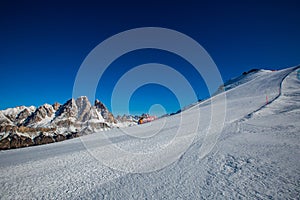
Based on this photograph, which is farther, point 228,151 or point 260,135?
point 260,135

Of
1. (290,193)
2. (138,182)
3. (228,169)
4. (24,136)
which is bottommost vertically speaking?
(290,193)

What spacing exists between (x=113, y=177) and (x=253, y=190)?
151 inches

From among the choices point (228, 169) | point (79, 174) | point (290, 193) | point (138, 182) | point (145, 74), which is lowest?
point (290, 193)

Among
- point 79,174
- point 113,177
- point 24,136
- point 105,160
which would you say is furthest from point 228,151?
point 24,136

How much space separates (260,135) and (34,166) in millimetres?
10092

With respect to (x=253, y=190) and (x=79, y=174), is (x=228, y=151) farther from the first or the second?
(x=79, y=174)

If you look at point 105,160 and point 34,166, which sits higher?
point 34,166

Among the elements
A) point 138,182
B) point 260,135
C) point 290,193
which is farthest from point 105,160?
point 260,135

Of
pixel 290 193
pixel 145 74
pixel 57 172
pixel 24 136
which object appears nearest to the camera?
pixel 290 193

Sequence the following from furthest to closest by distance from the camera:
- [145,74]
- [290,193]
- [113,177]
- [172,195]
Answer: [145,74]
[113,177]
[172,195]
[290,193]

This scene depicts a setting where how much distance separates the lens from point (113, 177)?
492cm

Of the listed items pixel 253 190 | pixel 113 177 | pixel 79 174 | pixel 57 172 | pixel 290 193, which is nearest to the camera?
pixel 290 193

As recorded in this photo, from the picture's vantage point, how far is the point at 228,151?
5.68 m

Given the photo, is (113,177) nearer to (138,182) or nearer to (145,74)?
(138,182)
